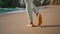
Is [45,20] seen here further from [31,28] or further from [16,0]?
[16,0]

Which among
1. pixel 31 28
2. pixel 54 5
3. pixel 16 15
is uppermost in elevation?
pixel 54 5

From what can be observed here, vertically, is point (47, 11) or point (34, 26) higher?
point (47, 11)

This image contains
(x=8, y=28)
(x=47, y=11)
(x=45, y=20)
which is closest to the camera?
(x=8, y=28)

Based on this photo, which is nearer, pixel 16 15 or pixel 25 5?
pixel 25 5

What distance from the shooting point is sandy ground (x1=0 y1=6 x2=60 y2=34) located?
Answer: 5.32 feet

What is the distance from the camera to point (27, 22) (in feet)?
5.74

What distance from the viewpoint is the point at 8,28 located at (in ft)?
5.47

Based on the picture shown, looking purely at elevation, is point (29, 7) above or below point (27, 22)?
above

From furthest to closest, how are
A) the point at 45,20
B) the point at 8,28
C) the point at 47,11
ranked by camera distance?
the point at 47,11 < the point at 45,20 < the point at 8,28

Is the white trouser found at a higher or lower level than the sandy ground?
higher

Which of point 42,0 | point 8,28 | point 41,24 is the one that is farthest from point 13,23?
point 42,0

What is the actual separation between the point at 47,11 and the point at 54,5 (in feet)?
0.46

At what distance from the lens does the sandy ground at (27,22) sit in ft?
5.32

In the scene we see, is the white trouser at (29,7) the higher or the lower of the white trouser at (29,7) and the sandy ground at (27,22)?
the higher
